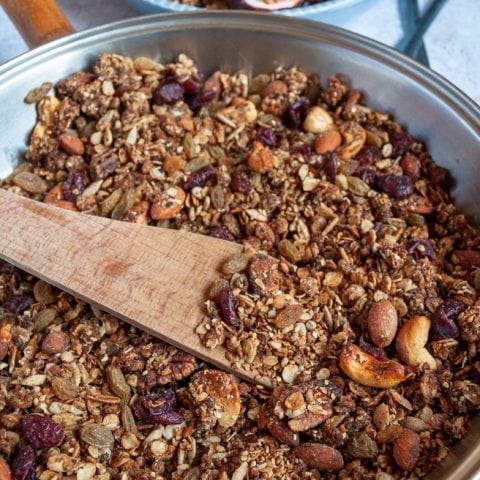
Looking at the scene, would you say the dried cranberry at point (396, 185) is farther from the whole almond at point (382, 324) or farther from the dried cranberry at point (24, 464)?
the dried cranberry at point (24, 464)

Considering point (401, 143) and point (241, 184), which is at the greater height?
point (401, 143)

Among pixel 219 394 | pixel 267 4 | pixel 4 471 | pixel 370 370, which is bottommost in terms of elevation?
pixel 4 471


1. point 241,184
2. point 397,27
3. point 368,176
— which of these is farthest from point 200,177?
point 397,27

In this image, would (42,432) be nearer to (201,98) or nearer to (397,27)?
(201,98)

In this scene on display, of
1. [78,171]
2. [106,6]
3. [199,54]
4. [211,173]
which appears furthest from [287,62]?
[106,6]

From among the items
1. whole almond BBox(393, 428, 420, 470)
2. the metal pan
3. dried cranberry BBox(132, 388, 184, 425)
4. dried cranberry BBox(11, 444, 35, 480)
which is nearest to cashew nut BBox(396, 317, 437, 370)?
whole almond BBox(393, 428, 420, 470)

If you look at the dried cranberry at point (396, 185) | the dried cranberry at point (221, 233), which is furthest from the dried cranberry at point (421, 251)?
the dried cranberry at point (221, 233)
